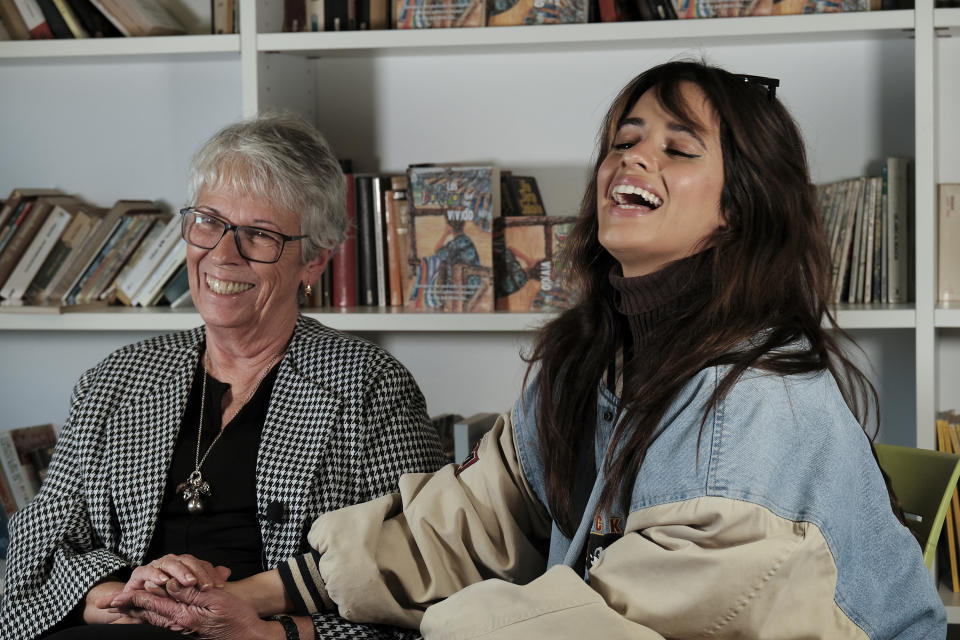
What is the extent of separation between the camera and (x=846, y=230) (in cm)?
222

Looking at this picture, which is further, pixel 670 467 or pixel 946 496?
pixel 946 496

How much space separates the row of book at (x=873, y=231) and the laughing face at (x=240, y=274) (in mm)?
1128

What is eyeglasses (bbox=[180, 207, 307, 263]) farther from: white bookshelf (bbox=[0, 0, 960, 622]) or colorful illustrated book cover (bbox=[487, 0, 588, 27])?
colorful illustrated book cover (bbox=[487, 0, 588, 27])

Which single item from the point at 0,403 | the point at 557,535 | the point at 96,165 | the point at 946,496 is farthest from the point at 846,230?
the point at 0,403

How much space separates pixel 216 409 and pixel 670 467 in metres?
0.93

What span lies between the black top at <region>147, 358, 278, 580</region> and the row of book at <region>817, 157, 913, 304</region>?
1223mm

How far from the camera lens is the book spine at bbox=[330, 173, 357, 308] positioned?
93.6 inches

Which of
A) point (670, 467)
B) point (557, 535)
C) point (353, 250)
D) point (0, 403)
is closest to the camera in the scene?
point (670, 467)

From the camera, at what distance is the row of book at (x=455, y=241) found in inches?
88.8

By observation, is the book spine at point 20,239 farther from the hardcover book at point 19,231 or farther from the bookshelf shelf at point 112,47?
the bookshelf shelf at point 112,47

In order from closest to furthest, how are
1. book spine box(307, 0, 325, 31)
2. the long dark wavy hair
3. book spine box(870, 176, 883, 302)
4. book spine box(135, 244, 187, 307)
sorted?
the long dark wavy hair
book spine box(870, 176, 883, 302)
book spine box(307, 0, 325, 31)
book spine box(135, 244, 187, 307)

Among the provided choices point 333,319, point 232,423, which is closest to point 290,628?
point 232,423

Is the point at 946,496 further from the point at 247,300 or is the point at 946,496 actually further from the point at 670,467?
the point at 247,300

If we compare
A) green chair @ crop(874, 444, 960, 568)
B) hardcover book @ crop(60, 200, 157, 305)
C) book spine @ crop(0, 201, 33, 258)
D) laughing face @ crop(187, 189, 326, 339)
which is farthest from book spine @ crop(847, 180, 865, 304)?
book spine @ crop(0, 201, 33, 258)
